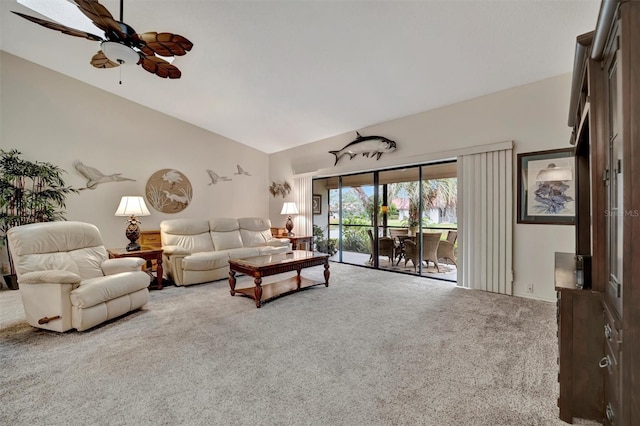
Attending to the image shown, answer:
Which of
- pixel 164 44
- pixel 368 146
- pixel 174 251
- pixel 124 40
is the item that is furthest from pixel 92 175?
pixel 368 146

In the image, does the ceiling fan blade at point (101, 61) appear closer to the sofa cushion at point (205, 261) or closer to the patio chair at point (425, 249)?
the sofa cushion at point (205, 261)

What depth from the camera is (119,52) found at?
243 centimetres

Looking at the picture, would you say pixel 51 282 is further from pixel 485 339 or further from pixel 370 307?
pixel 485 339

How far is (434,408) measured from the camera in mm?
1614

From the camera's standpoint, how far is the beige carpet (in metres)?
1.58

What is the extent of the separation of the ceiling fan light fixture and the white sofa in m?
2.73

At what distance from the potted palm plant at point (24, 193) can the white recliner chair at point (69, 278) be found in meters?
1.55

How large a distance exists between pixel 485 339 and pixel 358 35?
3214 mm

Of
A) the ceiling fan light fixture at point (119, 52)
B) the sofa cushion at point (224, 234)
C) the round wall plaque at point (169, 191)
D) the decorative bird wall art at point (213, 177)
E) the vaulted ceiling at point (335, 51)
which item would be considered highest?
the vaulted ceiling at point (335, 51)

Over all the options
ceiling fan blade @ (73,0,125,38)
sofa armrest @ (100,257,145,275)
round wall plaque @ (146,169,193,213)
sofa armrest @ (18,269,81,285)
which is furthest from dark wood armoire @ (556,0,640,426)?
round wall plaque @ (146,169,193,213)

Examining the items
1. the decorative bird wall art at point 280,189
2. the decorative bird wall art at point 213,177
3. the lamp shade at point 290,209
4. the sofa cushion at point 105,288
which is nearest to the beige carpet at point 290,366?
the sofa cushion at point 105,288

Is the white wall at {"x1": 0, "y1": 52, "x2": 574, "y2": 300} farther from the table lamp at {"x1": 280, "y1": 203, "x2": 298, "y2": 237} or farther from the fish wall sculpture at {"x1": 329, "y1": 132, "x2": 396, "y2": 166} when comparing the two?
the table lamp at {"x1": 280, "y1": 203, "x2": 298, "y2": 237}

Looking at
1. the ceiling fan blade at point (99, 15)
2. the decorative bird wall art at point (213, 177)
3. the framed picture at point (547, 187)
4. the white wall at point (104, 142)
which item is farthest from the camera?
the decorative bird wall art at point (213, 177)

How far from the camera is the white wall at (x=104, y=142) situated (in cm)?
423
